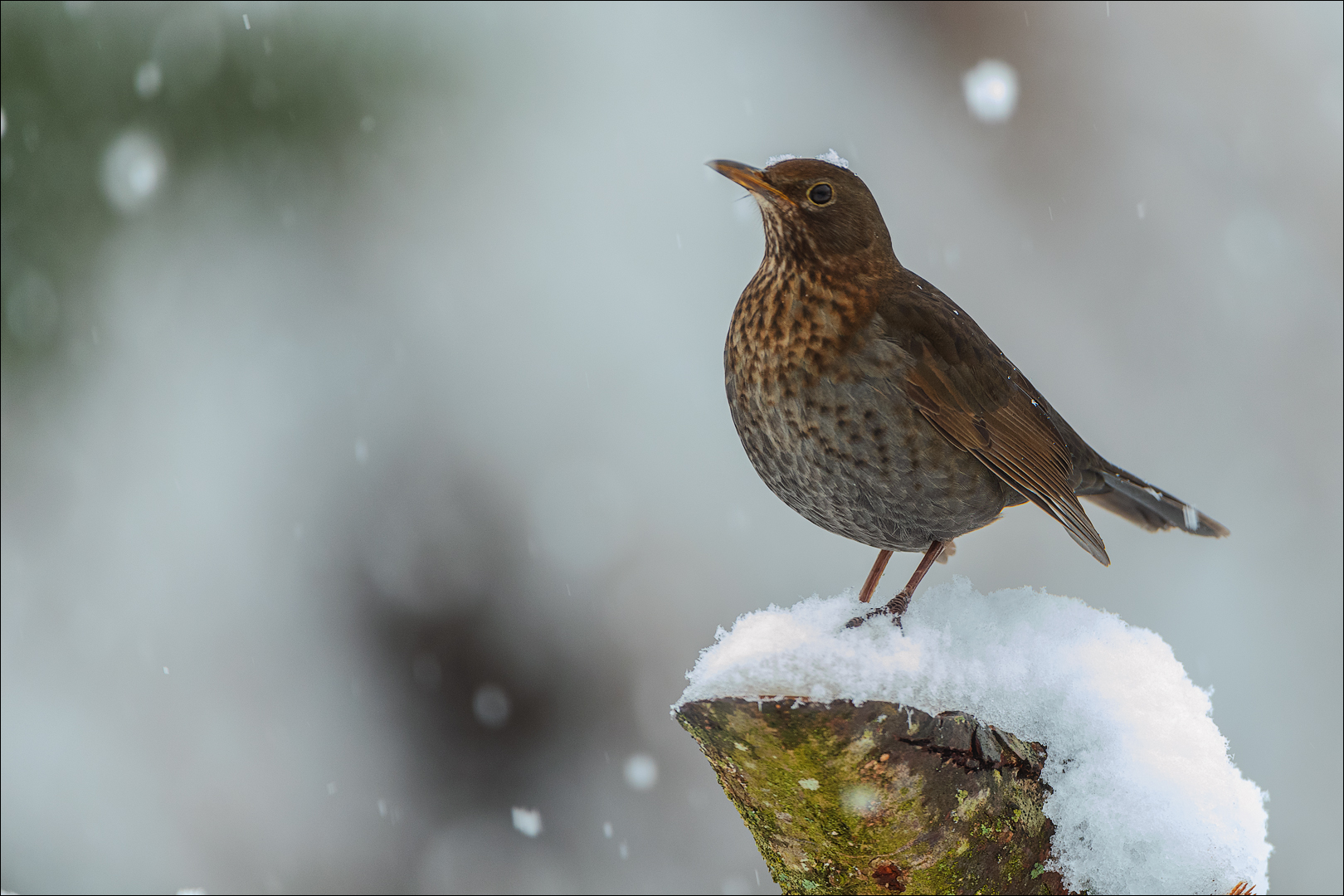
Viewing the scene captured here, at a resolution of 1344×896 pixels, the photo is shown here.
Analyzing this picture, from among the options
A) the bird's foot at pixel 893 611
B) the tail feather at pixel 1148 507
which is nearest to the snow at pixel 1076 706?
the bird's foot at pixel 893 611

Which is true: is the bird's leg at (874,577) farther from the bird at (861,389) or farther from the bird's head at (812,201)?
the bird's head at (812,201)

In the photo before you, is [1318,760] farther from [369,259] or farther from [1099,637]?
[369,259]

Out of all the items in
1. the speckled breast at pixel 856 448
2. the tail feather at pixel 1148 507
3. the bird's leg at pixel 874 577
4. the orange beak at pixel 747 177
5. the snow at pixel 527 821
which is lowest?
the snow at pixel 527 821

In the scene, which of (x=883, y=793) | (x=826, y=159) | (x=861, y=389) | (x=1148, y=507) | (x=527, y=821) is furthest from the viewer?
(x=527, y=821)

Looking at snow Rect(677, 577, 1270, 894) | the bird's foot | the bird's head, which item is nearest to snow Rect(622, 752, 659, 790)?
the bird's foot

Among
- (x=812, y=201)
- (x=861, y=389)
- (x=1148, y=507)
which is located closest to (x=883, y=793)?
(x=861, y=389)

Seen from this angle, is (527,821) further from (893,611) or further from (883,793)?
(883,793)
